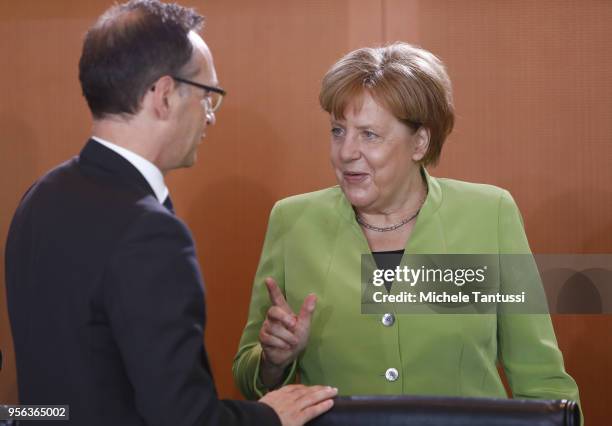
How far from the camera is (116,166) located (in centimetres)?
148

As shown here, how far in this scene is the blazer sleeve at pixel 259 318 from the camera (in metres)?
2.13

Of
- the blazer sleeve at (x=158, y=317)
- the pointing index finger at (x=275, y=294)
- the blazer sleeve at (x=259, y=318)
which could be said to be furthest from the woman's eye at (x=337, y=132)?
the blazer sleeve at (x=158, y=317)

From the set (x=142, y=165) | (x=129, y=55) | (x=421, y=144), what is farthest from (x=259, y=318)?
(x=129, y=55)

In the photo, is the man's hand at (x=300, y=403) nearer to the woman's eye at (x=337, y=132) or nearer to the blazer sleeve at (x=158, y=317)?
the blazer sleeve at (x=158, y=317)

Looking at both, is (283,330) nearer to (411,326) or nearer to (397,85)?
(411,326)

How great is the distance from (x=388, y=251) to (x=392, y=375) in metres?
0.33

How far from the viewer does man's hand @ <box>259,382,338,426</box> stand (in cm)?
156

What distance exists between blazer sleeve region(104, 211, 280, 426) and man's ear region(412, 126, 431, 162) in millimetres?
970

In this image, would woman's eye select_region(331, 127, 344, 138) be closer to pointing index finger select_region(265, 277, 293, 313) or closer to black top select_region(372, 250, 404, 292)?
black top select_region(372, 250, 404, 292)

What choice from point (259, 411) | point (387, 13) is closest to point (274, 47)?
point (387, 13)

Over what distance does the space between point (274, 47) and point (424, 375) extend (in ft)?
4.99

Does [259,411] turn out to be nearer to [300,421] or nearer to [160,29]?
[300,421]

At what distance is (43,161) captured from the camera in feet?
→ 10.6

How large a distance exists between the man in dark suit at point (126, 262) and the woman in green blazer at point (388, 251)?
496mm
